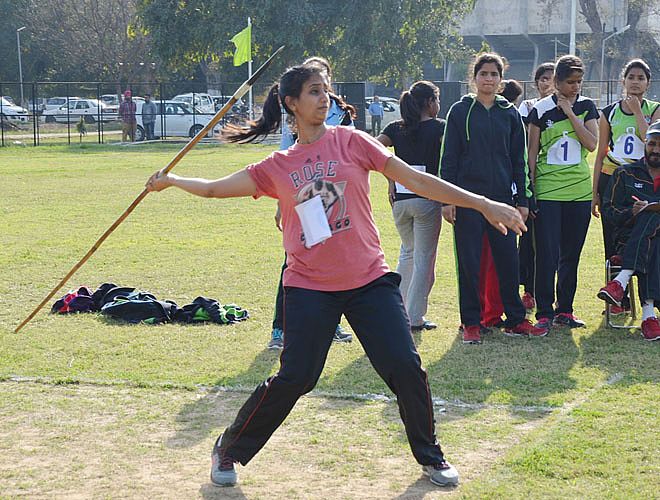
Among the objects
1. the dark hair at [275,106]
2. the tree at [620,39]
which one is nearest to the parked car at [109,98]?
the tree at [620,39]

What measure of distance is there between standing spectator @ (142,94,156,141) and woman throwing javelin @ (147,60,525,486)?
122 ft

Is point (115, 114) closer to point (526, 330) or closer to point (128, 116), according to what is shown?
point (128, 116)

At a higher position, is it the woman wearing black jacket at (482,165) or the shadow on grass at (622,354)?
the woman wearing black jacket at (482,165)

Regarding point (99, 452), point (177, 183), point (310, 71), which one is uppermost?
point (310, 71)

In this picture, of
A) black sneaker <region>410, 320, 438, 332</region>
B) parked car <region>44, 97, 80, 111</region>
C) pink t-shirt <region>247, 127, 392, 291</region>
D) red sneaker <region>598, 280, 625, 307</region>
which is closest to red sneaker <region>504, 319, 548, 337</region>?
red sneaker <region>598, 280, 625, 307</region>

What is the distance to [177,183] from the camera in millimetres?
4887

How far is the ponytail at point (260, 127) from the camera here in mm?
5340

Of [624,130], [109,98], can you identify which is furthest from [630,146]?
[109,98]

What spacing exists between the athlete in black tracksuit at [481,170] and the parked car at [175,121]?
34611 mm

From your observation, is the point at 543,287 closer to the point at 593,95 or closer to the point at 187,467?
the point at 187,467

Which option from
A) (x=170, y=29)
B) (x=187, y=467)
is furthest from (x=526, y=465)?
(x=170, y=29)

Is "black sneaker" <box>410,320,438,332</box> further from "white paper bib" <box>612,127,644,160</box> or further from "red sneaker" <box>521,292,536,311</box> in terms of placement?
"white paper bib" <box>612,127,644,160</box>

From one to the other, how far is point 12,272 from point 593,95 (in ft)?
138

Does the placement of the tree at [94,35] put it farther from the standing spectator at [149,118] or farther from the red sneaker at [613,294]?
the red sneaker at [613,294]
